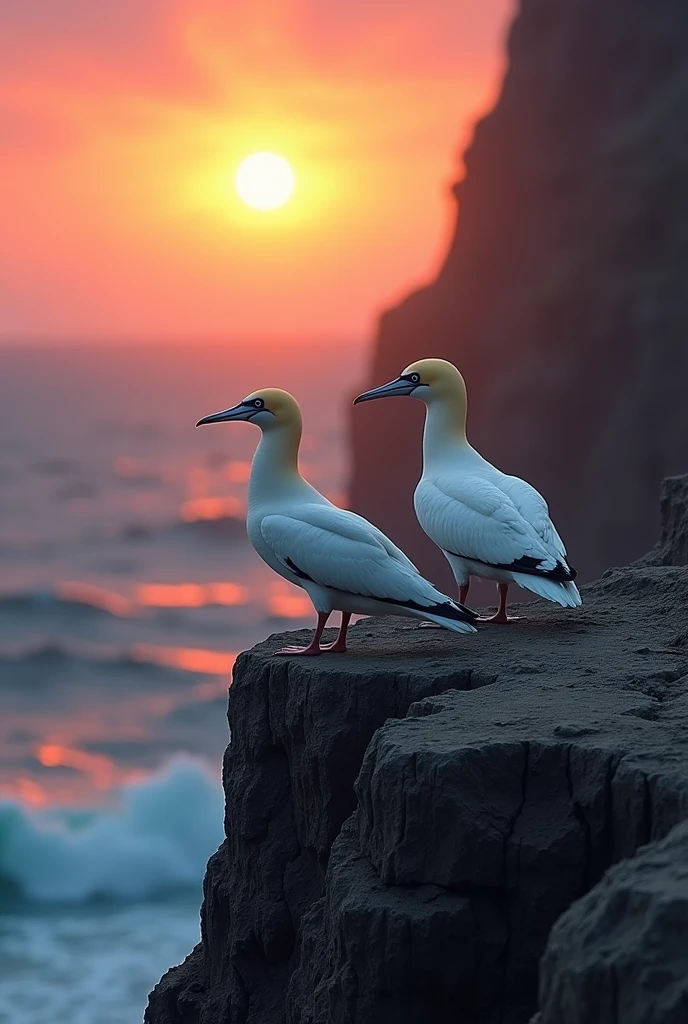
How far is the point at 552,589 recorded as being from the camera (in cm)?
737

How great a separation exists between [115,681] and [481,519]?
27.7m

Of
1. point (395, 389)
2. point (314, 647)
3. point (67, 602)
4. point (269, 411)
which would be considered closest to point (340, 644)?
point (314, 647)

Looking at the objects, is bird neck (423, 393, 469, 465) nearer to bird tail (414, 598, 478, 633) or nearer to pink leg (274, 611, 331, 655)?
pink leg (274, 611, 331, 655)

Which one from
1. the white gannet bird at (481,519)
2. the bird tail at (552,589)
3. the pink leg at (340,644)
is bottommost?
the pink leg at (340,644)

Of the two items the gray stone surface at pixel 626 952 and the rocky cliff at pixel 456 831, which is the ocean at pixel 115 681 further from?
the gray stone surface at pixel 626 952

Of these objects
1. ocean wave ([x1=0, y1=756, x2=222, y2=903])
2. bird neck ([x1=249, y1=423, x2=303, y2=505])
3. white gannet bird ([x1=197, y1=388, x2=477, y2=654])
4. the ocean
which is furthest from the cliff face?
white gannet bird ([x1=197, y1=388, x2=477, y2=654])

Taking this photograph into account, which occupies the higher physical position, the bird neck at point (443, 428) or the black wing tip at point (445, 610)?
the bird neck at point (443, 428)

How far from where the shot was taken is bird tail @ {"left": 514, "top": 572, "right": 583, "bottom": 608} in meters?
7.34

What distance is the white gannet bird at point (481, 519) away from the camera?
745 cm

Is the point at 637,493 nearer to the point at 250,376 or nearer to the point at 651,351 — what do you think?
the point at 651,351

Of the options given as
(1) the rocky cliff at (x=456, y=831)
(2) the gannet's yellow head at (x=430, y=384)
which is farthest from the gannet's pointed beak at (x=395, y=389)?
(1) the rocky cliff at (x=456, y=831)

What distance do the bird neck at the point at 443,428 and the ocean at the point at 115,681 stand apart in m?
7.99

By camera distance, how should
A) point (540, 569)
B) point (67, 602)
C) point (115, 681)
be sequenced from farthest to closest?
point (67, 602) < point (115, 681) < point (540, 569)

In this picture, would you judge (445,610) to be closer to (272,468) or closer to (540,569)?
(540,569)
